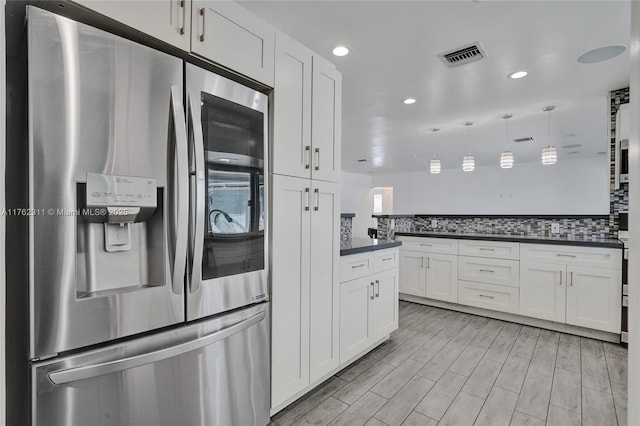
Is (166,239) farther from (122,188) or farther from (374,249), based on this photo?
(374,249)

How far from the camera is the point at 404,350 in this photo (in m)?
2.70

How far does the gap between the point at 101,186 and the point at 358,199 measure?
10.2 meters

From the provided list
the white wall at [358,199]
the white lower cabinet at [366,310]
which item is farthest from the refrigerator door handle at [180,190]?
the white wall at [358,199]

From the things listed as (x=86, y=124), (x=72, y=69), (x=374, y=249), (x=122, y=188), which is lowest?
(x=374, y=249)

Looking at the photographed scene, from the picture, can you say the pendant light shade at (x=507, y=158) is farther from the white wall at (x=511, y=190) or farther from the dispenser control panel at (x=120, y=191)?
the white wall at (x=511, y=190)

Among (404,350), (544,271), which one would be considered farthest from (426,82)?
(404,350)

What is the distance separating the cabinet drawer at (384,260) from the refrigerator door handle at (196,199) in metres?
1.59

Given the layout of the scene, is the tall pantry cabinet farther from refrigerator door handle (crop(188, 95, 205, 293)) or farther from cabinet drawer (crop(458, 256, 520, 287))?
cabinet drawer (crop(458, 256, 520, 287))

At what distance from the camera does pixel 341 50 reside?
2432 millimetres

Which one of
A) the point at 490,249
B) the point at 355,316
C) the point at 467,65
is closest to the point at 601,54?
the point at 467,65

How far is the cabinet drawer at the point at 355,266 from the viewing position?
2226mm

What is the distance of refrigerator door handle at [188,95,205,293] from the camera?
4.17 ft

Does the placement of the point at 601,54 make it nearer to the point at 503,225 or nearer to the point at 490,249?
the point at 490,249

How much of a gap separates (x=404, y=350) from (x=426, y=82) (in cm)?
255
